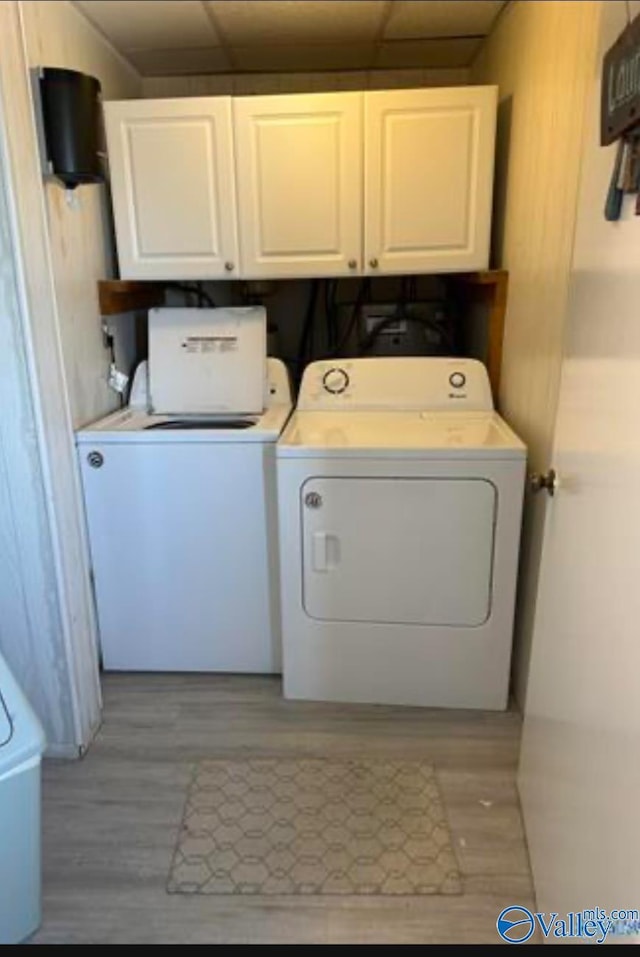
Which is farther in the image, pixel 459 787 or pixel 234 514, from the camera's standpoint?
pixel 234 514

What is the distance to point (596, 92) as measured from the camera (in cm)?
115

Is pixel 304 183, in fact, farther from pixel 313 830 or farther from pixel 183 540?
pixel 313 830

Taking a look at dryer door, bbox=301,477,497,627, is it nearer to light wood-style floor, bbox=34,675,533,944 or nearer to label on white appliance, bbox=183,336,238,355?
light wood-style floor, bbox=34,675,533,944

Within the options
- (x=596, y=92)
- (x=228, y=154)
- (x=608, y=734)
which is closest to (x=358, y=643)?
(x=608, y=734)

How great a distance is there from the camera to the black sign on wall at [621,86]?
877 millimetres

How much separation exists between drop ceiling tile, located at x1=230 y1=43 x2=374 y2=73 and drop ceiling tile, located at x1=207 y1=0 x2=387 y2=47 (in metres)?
0.07

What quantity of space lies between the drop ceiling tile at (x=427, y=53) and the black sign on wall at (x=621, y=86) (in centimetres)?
170

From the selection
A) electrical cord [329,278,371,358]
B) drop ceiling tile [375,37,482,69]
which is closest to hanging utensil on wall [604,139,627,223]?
drop ceiling tile [375,37,482,69]

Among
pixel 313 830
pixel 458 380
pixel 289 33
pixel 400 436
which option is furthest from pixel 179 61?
pixel 313 830

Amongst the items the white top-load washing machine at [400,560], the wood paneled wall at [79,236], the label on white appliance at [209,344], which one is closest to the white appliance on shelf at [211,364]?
the label on white appliance at [209,344]

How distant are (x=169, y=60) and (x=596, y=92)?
6.76 feet

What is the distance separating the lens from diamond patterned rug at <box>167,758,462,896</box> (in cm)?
147

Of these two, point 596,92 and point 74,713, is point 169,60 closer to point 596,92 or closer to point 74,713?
point 596,92

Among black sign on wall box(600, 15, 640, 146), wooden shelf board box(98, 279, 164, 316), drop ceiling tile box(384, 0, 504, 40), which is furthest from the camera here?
wooden shelf board box(98, 279, 164, 316)
